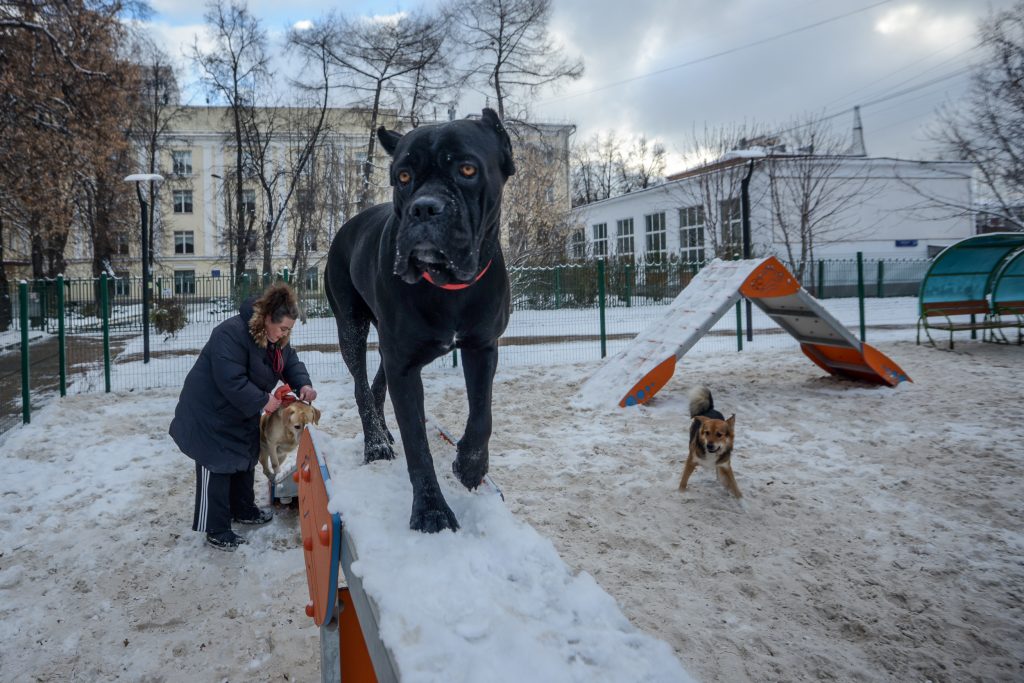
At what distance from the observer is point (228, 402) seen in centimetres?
438

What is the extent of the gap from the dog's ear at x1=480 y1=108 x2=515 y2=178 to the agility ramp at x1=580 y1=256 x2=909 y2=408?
591 centimetres

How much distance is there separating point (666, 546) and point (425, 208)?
10.2 feet

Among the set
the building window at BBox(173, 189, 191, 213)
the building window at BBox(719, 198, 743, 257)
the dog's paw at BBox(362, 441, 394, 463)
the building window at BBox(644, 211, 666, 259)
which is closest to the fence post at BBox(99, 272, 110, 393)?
the dog's paw at BBox(362, 441, 394, 463)

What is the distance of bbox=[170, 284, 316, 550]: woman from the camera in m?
4.26

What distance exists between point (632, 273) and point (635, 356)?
695cm

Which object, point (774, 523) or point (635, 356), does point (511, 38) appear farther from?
point (774, 523)

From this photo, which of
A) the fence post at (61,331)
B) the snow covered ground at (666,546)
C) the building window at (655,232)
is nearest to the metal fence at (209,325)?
the fence post at (61,331)

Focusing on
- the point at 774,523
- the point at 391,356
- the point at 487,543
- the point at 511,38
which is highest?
the point at 511,38

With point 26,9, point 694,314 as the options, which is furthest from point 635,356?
point 26,9

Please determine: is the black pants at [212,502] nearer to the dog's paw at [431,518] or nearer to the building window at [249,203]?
the dog's paw at [431,518]

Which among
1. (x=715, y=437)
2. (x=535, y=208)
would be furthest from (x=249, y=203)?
(x=715, y=437)

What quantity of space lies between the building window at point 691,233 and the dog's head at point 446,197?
25223 mm

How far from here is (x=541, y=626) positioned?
76.9 inches

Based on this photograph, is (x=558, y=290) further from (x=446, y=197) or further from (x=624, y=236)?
(x=624, y=236)
